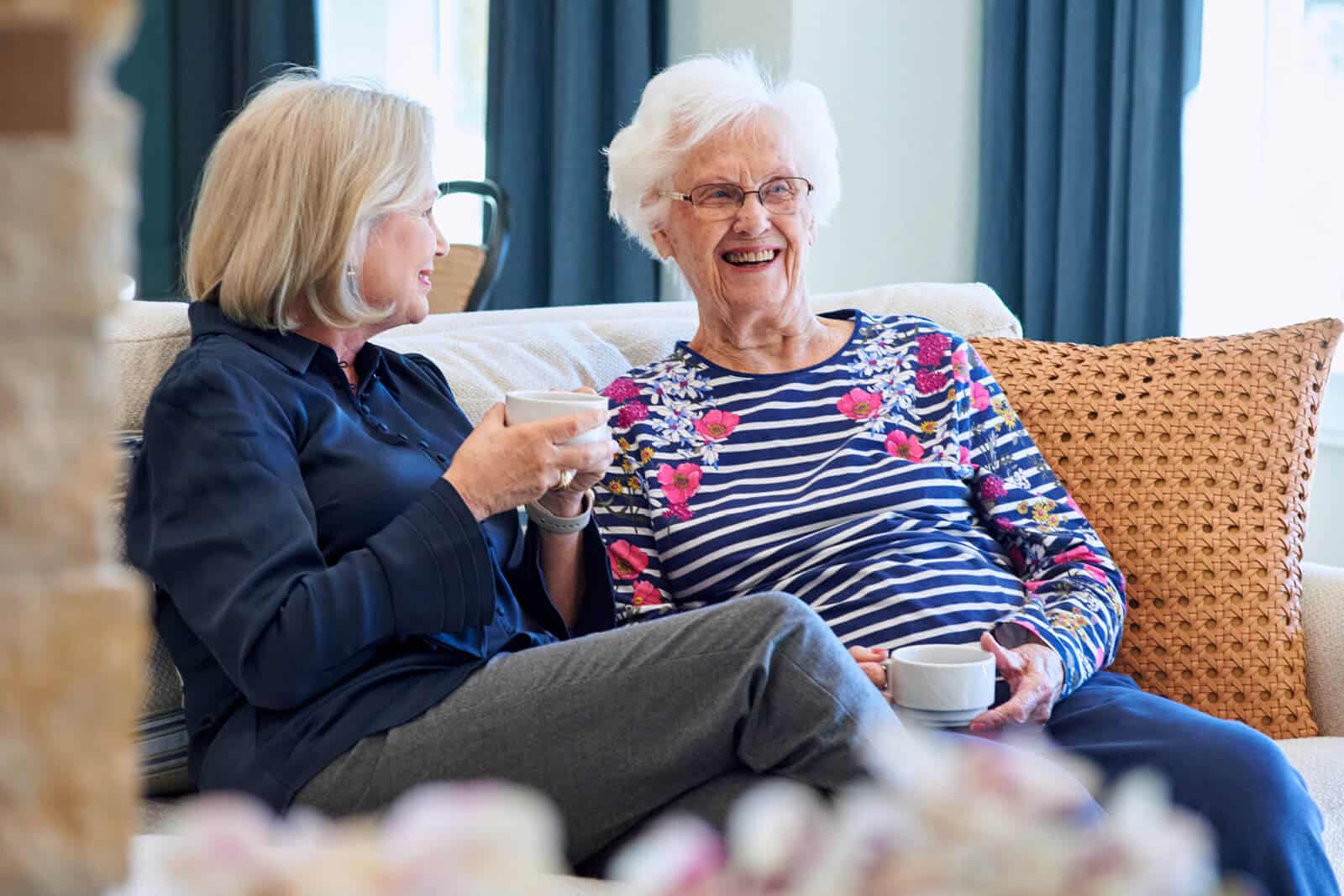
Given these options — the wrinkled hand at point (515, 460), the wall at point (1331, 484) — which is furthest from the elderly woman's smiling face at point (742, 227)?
the wall at point (1331, 484)

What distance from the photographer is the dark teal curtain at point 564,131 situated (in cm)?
383

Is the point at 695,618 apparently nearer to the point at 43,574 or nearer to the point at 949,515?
the point at 949,515

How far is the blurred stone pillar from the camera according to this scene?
0.36 m

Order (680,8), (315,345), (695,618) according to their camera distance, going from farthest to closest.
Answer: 1. (680,8)
2. (315,345)
3. (695,618)

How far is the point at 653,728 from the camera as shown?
1242 millimetres

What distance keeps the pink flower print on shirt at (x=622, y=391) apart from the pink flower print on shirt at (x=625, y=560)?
200mm

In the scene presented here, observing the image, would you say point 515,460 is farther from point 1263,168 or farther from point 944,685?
point 1263,168

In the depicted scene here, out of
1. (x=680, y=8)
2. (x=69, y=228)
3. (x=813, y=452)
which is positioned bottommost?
(x=813, y=452)

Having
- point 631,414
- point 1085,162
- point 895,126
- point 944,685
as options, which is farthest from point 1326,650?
point 895,126

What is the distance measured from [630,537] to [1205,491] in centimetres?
74

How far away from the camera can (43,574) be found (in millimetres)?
377

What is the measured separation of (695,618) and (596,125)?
284cm

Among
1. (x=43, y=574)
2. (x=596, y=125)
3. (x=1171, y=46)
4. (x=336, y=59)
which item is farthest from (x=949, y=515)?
(x=336, y=59)

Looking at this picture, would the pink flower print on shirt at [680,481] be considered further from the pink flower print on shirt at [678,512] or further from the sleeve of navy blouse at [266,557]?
the sleeve of navy blouse at [266,557]
